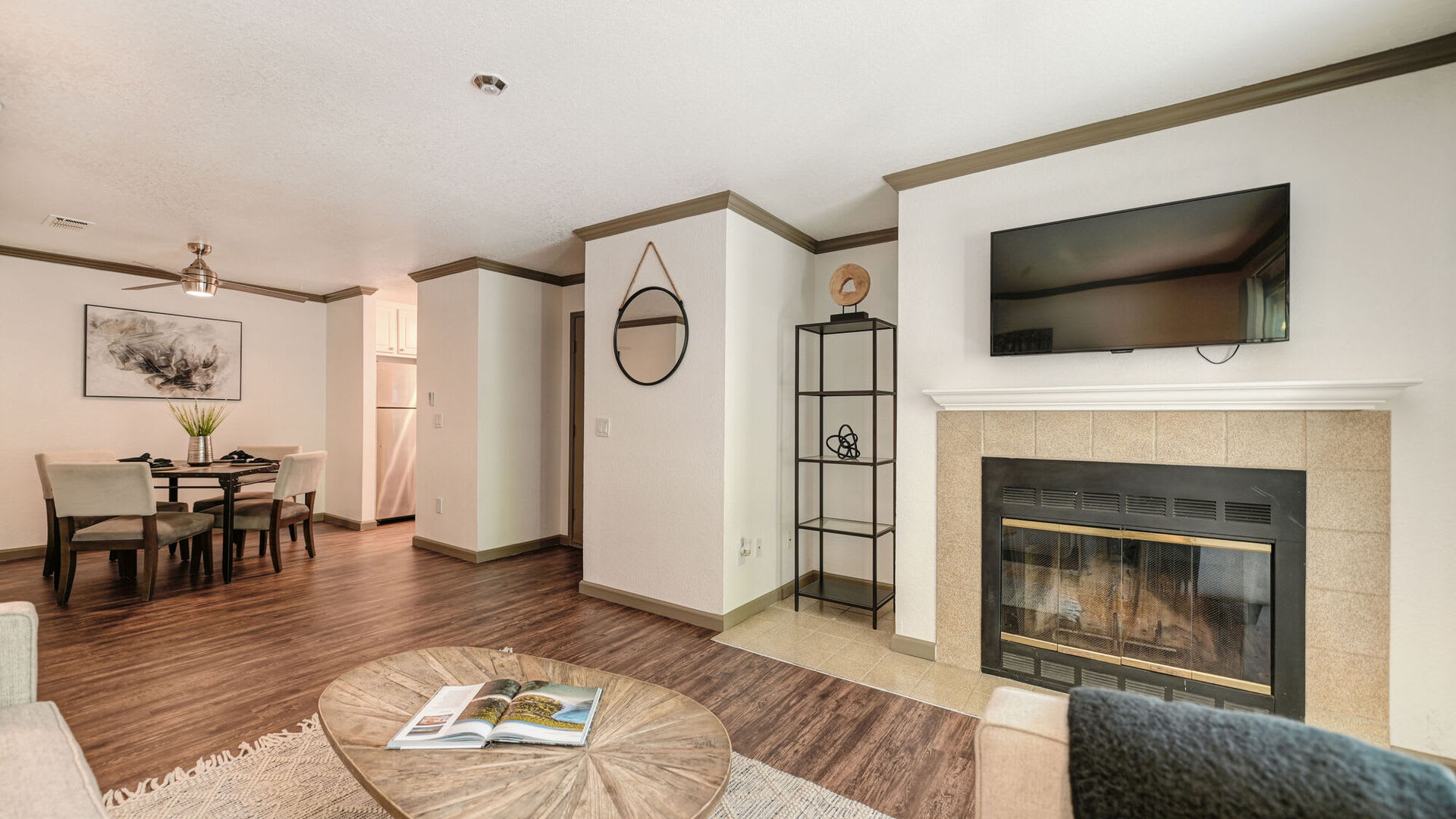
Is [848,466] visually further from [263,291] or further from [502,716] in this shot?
[263,291]

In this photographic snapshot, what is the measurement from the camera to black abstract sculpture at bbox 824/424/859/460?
12.8 ft

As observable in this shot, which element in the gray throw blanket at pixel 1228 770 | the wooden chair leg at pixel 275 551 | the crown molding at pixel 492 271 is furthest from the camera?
the crown molding at pixel 492 271

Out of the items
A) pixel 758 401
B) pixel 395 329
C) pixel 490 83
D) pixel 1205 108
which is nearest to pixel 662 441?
pixel 758 401

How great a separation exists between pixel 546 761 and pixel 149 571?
3904mm

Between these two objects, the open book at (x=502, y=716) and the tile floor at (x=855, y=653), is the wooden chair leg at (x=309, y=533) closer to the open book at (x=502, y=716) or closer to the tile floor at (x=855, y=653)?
the tile floor at (x=855, y=653)

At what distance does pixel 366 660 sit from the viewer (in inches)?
115

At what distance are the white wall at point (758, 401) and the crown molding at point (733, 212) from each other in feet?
0.16

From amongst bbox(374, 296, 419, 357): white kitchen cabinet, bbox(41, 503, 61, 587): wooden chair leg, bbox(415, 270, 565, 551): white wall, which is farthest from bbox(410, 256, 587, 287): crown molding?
bbox(41, 503, 61, 587): wooden chair leg

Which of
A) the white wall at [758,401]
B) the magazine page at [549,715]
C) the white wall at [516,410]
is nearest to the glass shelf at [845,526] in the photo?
the white wall at [758,401]

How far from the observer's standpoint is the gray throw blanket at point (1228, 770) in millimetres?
606

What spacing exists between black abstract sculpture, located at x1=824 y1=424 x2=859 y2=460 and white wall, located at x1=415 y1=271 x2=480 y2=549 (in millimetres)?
2739

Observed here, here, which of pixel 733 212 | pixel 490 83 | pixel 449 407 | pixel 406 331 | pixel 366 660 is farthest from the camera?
pixel 406 331

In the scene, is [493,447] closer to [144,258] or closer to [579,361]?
[579,361]

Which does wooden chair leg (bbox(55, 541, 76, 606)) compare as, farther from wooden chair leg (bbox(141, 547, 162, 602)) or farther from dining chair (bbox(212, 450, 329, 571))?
dining chair (bbox(212, 450, 329, 571))
